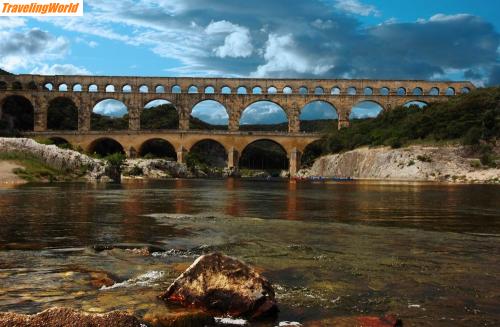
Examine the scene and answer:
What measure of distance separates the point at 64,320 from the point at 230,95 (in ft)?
268

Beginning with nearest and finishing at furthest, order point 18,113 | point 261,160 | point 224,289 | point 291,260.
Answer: point 224,289 < point 291,260 < point 18,113 < point 261,160

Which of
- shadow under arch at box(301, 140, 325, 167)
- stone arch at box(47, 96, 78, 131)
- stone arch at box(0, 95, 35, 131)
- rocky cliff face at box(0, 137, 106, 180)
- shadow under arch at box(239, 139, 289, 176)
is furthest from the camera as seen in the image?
shadow under arch at box(239, 139, 289, 176)

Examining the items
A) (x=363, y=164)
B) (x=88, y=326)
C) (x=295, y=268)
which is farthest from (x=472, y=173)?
(x=88, y=326)

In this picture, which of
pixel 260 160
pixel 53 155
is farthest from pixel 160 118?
pixel 53 155

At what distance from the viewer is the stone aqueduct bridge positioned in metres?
81.9

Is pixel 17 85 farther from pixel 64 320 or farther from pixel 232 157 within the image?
pixel 64 320

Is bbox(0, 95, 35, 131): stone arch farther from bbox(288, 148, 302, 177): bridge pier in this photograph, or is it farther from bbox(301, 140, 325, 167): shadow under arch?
bbox(301, 140, 325, 167): shadow under arch

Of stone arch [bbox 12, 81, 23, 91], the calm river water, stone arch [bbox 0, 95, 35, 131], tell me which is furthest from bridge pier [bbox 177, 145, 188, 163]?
the calm river water

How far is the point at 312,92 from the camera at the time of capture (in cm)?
8656

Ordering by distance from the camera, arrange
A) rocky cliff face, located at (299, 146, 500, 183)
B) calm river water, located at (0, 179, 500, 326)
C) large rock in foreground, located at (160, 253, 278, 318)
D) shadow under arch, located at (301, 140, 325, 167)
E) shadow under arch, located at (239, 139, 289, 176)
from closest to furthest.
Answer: large rock in foreground, located at (160, 253, 278, 318) → calm river water, located at (0, 179, 500, 326) → rocky cliff face, located at (299, 146, 500, 183) → shadow under arch, located at (301, 140, 325, 167) → shadow under arch, located at (239, 139, 289, 176)

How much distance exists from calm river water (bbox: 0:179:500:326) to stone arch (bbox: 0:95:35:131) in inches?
3138

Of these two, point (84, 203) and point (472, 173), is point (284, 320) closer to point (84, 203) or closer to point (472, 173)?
point (84, 203)

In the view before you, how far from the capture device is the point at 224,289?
533 centimetres

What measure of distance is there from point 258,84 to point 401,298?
8238 centimetres
